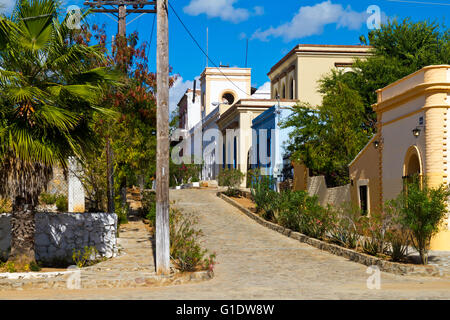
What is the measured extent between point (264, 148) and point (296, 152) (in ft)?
36.9

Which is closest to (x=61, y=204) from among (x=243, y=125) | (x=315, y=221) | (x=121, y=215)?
(x=121, y=215)

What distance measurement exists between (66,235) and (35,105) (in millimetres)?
4154

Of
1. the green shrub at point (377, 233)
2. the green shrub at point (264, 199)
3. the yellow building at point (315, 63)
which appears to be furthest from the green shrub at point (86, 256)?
the yellow building at point (315, 63)

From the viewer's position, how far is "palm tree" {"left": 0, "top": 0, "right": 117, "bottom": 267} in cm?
1243

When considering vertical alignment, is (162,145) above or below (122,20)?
below

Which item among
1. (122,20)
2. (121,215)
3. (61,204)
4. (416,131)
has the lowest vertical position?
(121,215)

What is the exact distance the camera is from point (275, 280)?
13.0m

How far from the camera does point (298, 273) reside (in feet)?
46.4

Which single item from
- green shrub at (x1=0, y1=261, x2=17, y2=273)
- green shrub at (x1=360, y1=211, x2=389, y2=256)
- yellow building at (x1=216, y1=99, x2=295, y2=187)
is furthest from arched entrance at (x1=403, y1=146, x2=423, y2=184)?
yellow building at (x1=216, y1=99, x2=295, y2=187)

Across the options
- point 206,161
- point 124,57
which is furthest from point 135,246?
point 206,161

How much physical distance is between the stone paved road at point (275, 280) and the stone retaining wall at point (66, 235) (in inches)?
120

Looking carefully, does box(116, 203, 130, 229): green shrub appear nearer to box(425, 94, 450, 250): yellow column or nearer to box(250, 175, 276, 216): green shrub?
box(250, 175, 276, 216): green shrub

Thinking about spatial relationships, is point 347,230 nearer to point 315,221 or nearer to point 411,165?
point 315,221
